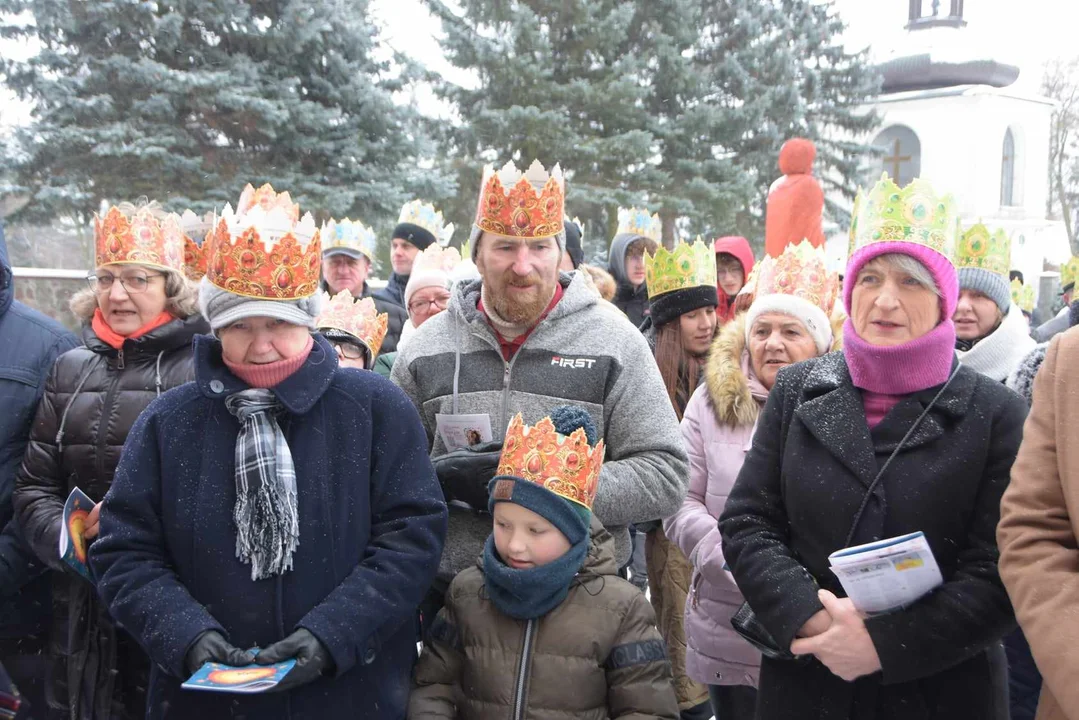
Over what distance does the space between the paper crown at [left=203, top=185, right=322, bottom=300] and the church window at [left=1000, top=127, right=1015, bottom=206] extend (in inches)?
1615

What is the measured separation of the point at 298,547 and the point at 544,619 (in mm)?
721

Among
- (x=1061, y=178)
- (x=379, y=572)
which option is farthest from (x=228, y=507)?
(x=1061, y=178)

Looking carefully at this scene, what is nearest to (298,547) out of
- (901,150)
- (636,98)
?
(636,98)

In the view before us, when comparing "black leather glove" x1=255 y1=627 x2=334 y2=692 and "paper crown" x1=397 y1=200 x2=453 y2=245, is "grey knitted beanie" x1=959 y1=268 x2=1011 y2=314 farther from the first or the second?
"paper crown" x1=397 y1=200 x2=453 y2=245

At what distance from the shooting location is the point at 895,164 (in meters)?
36.1

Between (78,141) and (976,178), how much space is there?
110 feet

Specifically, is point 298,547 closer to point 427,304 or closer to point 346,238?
point 427,304

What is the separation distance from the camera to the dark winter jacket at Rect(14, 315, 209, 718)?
336 centimetres

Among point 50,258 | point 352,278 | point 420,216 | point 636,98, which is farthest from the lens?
point 50,258

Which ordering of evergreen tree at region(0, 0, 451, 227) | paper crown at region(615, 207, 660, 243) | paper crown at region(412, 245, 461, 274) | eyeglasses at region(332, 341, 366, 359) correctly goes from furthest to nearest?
evergreen tree at region(0, 0, 451, 227)
paper crown at region(615, 207, 660, 243)
paper crown at region(412, 245, 461, 274)
eyeglasses at region(332, 341, 366, 359)

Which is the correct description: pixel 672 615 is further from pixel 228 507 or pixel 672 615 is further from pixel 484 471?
pixel 228 507

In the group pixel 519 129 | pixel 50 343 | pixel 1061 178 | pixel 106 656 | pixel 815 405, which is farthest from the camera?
pixel 1061 178

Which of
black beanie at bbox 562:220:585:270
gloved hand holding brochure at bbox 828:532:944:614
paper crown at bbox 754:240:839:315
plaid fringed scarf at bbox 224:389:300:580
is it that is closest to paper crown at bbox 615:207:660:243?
black beanie at bbox 562:220:585:270

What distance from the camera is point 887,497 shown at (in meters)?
2.34
